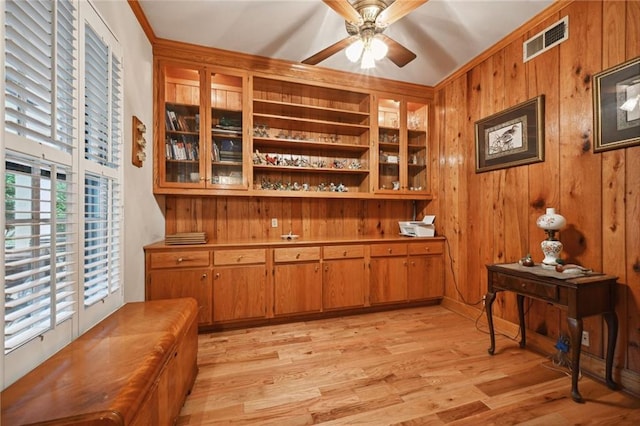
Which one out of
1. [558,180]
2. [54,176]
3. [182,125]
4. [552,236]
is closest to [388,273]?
[552,236]

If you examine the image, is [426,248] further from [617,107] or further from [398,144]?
[617,107]

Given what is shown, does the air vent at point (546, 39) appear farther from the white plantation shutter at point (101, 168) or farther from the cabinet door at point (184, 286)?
the cabinet door at point (184, 286)

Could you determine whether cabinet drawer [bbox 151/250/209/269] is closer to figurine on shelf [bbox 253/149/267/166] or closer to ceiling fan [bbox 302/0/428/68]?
figurine on shelf [bbox 253/149/267/166]

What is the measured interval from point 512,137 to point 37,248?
3309 mm

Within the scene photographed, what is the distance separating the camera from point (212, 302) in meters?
2.50

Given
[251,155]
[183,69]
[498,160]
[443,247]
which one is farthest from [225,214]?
[498,160]

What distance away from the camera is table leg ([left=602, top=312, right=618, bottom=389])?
1.67 m

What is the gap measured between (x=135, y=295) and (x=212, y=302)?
63 cm

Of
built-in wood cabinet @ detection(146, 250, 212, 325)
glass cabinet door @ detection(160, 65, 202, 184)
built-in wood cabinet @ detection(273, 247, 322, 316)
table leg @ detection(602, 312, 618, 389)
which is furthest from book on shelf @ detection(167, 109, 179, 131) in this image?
table leg @ detection(602, 312, 618, 389)

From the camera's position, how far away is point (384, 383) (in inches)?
69.9

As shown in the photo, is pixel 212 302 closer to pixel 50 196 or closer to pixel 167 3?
pixel 50 196

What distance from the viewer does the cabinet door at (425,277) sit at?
315 centimetres

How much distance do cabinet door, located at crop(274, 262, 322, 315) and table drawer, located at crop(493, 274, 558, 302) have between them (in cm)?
161

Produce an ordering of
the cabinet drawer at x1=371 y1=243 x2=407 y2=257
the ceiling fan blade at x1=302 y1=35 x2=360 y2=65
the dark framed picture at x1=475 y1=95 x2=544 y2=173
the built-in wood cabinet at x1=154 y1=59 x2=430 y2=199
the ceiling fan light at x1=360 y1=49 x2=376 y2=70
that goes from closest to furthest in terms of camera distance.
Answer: the ceiling fan light at x1=360 y1=49 x2=376 y2=70 < the ceiling fan blade at x1=302 y1=35 x2=360 y2=65 < the dark framed picture at x1=475 y1=95 x2=544 y2=173 < the built-in wood cabinet at x1=154 y1=59 x2=430 y2=199 < the cabinet drawer at x1=371 y1=243 x2=407 y2=257
